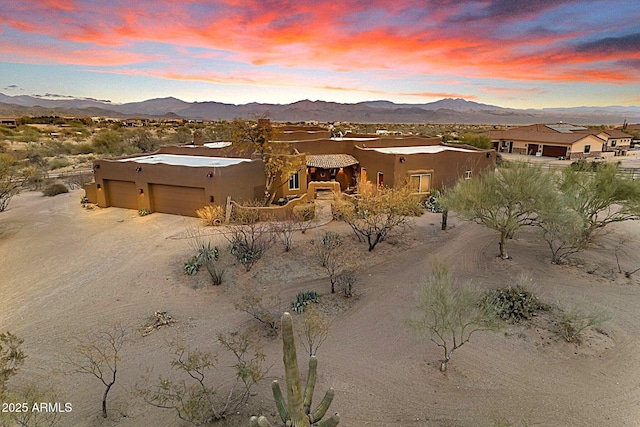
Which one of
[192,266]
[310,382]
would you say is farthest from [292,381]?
[192,266]

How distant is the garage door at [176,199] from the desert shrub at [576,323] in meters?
18.9

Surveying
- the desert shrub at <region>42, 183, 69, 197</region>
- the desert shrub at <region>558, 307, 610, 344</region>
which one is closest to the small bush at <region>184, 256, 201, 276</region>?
the desert shrub at <region>558, 307, 610, 344</region>

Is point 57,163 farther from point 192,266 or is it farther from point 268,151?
point 192,266

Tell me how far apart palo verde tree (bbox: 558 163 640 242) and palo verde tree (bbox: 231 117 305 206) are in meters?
16.0

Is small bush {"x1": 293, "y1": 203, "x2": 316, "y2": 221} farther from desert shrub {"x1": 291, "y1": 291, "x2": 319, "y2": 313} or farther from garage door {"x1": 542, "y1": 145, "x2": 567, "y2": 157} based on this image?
garage door {"x1": 542, "y1": 145, "x2": 567, "y2": 157}

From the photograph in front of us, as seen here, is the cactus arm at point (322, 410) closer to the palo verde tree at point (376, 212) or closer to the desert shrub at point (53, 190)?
the palo verde tree at point (376, 212)

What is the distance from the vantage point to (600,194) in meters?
16.7

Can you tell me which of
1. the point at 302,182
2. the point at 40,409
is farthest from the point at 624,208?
the point at 40,409

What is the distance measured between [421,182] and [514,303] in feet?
49.8

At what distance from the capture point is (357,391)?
8812mm

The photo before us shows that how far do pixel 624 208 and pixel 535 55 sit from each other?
102 ft

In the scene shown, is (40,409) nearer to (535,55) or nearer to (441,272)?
(441,272)

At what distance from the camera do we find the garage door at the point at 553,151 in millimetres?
52281

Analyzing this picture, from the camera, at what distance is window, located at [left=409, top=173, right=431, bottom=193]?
85.4ft
